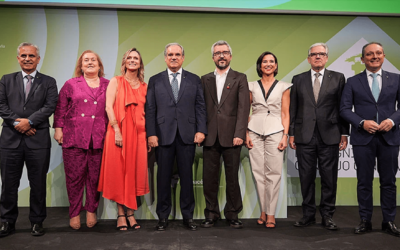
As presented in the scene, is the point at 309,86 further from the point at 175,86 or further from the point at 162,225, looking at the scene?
the point at 162,225

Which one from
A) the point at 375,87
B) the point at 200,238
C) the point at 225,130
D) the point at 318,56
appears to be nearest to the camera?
the point at 200,238

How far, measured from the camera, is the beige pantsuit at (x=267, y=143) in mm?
3400

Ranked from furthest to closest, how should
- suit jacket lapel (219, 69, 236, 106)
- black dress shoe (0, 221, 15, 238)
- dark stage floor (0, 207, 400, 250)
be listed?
suit jacket lapel (219, 69, 236, 106) → black dress shoe (0, 221, 15, 238) → dark stage floor (0, 207, 400, 250)

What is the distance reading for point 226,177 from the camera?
342cm

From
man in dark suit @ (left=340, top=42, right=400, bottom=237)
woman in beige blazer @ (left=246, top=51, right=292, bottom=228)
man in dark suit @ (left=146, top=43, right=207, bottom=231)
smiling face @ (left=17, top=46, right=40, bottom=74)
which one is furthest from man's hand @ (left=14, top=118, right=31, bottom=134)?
man in dark suit @ (left=340, top=42, right=400, bottom=237)

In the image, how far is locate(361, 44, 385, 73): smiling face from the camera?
3162 millimetres

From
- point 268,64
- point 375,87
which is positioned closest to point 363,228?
point 375,87

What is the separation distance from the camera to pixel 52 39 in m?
4.48

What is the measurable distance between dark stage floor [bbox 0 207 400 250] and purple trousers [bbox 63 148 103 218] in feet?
0.91

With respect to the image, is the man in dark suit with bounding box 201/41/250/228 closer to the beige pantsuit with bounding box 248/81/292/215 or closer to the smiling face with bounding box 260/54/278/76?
the beige pantsuit with bounding box 248/81/292/215

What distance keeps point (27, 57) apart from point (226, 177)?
247cm

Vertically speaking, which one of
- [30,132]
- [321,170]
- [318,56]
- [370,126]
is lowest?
[321,170]

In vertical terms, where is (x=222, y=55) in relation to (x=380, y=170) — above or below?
above

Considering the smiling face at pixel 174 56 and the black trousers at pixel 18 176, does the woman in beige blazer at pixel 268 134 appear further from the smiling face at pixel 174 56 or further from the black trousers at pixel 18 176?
the black trousers at pixel 18 176
